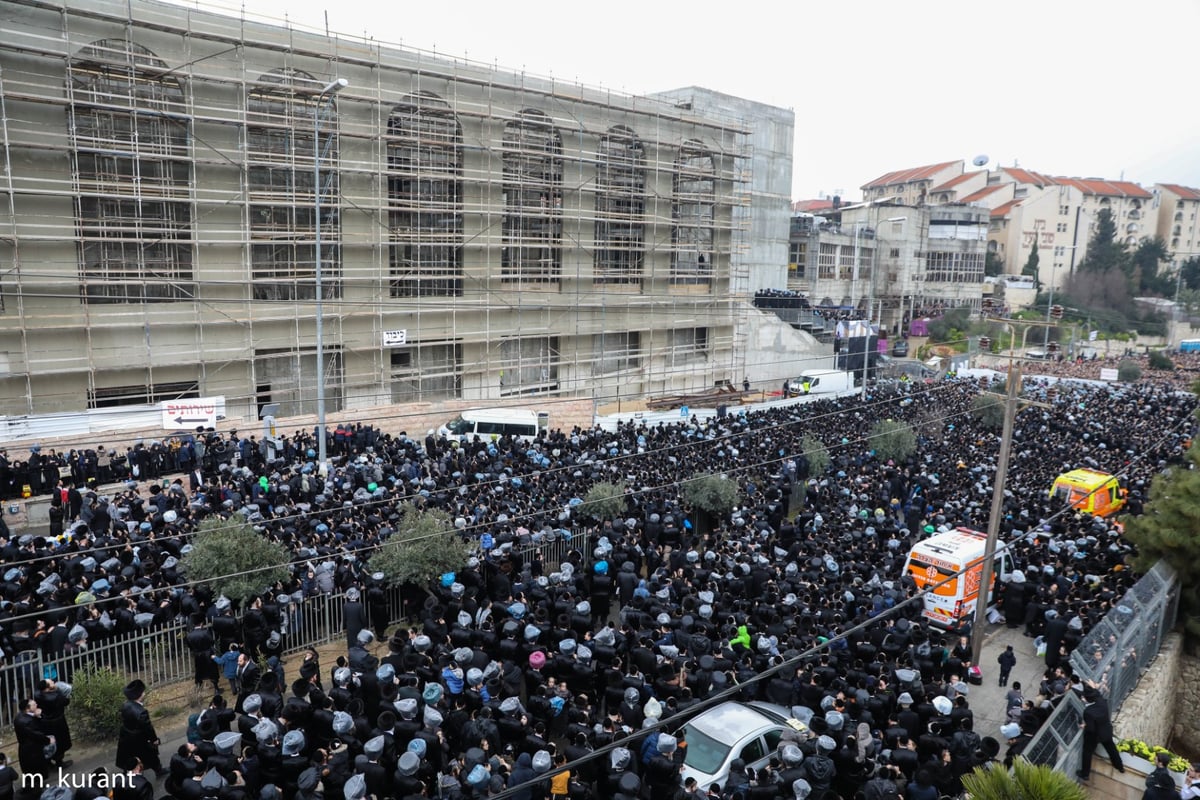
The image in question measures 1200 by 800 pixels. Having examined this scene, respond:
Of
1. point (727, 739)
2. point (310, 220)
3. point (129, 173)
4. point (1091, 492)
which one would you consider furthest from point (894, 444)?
point (129, 173)

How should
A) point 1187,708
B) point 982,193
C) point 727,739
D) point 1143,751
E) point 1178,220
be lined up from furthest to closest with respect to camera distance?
point 1178,220, point 982,193, point 1187,708, point 1143,751, point 727,739

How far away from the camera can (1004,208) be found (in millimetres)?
75438

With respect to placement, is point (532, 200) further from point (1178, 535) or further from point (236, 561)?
point (1178, 535)

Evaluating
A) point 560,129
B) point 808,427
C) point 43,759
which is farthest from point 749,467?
point 560,129

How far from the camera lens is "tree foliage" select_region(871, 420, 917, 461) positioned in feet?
71.9

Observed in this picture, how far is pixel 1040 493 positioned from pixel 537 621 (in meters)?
12.9

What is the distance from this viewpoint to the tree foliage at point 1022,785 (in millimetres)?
6766

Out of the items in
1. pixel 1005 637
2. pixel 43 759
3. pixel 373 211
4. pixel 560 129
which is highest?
pixel 560 129

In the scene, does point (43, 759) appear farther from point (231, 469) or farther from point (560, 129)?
point (560, 129)

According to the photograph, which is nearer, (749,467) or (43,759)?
(43,759)

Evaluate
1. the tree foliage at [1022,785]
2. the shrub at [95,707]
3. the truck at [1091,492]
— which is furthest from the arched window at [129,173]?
the truck at [1091,492]

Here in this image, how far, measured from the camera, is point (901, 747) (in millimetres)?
8289

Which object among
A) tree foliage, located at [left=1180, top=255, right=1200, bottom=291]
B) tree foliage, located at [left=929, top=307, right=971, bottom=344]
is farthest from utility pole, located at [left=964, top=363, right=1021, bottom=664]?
tree foliage, located at [left=1180, top=255, right=1200, bottom=291]

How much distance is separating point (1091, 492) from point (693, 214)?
908 inches
